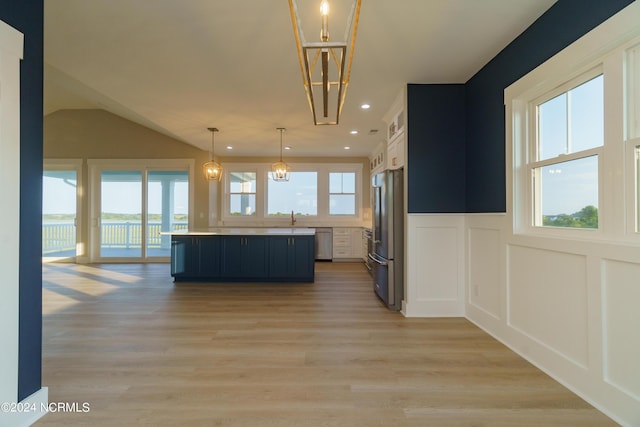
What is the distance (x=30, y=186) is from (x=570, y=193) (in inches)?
132

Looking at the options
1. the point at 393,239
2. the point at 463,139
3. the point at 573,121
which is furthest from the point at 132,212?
the point at 573,121

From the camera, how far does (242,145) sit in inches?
259

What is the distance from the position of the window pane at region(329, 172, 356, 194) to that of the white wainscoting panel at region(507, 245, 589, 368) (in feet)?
17.3

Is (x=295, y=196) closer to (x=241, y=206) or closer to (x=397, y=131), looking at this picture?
(x=241, y=206)

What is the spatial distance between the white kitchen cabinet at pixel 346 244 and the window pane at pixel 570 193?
505 cm

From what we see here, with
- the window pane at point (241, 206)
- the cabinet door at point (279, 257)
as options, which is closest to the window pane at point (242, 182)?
the window pane at point (241, 206)

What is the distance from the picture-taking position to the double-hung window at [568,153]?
1929 mm

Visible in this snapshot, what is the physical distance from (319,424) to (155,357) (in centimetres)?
152

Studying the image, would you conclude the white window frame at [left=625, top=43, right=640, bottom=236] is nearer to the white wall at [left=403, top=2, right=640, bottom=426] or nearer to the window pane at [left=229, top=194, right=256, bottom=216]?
the white wall at [left=403, top=2, right=640, bottom=426]

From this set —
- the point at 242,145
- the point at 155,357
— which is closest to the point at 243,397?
the point at 155,357

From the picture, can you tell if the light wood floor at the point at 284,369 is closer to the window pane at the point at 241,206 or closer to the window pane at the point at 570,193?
the window pane at the point at 570,193

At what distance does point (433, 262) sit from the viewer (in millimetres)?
3430

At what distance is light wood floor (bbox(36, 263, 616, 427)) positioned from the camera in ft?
5.72

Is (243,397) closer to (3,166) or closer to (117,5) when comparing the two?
(3,166)
